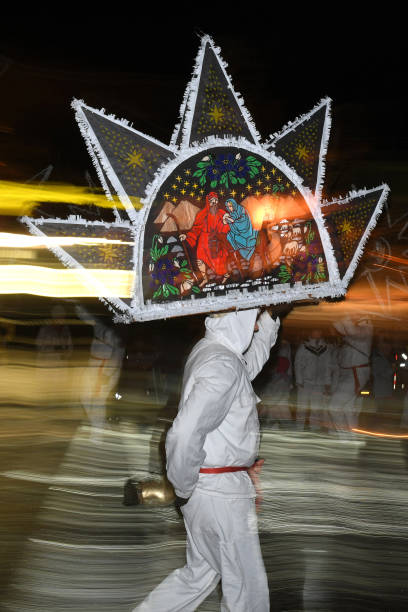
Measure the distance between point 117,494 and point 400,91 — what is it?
21.8 feet

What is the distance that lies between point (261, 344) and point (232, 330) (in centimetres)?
61

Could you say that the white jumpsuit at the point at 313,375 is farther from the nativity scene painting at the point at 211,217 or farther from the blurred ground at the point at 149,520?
the nativity scene painting at the point at 211,217

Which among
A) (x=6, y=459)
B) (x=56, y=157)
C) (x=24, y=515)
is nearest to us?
(x=24, y=515)

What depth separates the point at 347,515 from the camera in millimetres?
5453

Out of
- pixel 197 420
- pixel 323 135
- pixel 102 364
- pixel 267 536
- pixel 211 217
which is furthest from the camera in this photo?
pixel 102 364

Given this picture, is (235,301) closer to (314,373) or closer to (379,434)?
(314,373)

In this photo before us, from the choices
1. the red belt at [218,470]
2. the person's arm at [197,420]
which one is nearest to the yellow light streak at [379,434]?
the red belt at [218,470]

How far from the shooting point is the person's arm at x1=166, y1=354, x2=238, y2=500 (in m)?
2.79

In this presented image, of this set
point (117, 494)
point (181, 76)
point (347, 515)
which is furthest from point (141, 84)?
point (347, 515)

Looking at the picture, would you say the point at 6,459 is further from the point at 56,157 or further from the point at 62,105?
the point at 62,105

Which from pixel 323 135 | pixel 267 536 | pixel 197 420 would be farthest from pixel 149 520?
pixel 323 135

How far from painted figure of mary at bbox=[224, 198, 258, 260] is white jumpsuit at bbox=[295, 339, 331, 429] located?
18.9 feet

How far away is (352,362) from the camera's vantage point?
325 inches

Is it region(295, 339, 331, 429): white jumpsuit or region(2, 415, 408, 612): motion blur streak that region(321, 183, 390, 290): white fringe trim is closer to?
region(2, 415, 408, 612): motion blur streak
